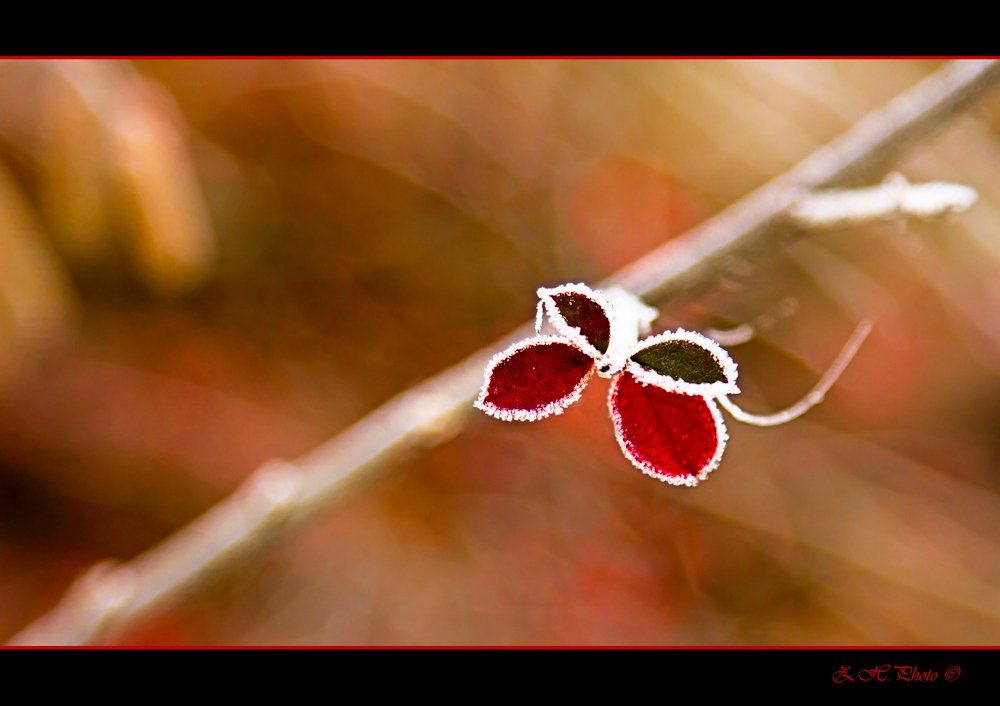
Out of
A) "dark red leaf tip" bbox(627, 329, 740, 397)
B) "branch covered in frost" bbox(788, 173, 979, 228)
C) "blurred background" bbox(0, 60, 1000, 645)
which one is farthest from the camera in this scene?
"blurred background" bbox(0, 60, 1000, 645)

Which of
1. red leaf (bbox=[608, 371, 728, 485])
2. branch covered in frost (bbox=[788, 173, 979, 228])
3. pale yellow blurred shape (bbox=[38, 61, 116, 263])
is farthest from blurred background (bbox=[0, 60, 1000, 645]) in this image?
red leaf (bbox=[608, 371, 728, 485])

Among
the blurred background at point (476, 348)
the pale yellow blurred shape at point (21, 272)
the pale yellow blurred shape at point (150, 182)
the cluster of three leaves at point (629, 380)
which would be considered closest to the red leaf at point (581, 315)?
the cluster of three leaves at point (629, 380)

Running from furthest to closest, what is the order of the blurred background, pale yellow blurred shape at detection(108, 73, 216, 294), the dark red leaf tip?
the blurred background → pale yellow blurred shape at detection(108, 73, 216, 294) → the dark red leaf tip

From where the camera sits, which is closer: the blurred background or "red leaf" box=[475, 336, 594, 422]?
"red leaf" box=[475, 336, 594, 422]

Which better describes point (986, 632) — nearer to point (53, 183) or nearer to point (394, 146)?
point (394, 146)

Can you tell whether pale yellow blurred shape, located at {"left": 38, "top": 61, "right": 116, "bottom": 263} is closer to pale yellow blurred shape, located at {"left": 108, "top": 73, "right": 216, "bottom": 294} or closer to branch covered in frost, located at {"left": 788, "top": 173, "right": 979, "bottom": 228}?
pale yellow blurred shape, located at {"left": 108, "top": 73, "right": 216, "bottom": 294}
